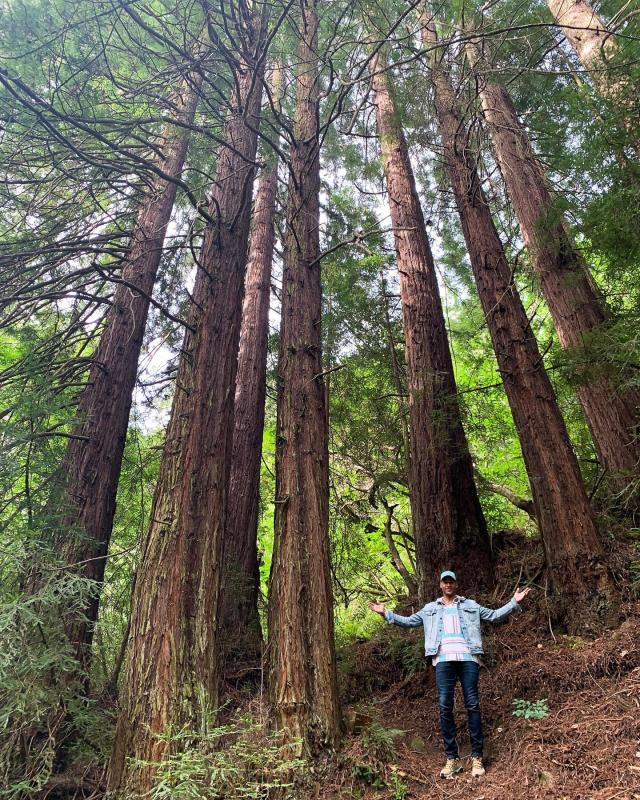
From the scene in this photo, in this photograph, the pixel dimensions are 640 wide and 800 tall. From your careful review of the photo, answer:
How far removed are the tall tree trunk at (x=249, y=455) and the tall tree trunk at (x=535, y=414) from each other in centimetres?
325

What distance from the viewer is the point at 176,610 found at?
3.35 m

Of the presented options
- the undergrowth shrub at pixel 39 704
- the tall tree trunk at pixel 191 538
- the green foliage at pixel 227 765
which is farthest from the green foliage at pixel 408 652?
the undergrowth shrub at pixel 39 704

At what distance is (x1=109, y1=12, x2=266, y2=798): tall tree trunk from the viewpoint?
301 cm

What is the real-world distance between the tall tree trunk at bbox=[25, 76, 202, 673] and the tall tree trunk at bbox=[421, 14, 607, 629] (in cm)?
381

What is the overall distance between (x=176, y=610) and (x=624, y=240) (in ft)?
15.0

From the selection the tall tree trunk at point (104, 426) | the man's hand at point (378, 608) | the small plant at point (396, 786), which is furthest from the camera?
the tall tree trunk at point (104, 426)

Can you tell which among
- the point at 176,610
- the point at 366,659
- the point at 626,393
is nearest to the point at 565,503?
the point at 626,393

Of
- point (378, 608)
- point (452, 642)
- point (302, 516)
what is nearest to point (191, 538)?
point (302, 516)

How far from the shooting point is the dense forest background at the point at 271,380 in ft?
11.0

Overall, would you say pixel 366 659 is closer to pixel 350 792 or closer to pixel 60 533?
pixel 350 792

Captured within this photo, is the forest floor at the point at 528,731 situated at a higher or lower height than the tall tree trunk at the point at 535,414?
lower

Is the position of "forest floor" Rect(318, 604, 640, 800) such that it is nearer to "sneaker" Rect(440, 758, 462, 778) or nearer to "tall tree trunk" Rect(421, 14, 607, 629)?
"sneaker" Rect(440, 758, 462, 778)

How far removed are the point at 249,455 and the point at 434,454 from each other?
2741 mm

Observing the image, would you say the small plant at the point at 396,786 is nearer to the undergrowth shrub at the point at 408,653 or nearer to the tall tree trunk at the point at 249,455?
the tall tree trunk at the point at 249,455
